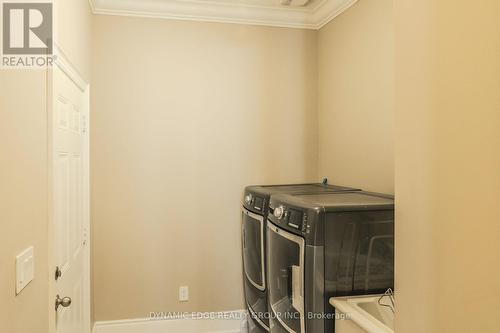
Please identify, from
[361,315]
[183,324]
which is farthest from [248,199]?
[361,315]

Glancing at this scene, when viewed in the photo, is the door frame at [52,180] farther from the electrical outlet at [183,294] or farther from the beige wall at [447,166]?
the beige wall at [447,166]

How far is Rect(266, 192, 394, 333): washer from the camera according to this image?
70.9 inches

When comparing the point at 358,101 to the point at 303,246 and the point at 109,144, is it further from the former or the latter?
the point at 109,144

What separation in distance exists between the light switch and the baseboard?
2039 mm

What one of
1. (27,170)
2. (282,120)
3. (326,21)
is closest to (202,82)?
(282,120)

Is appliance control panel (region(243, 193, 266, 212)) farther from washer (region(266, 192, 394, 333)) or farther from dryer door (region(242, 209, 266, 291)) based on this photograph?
washer (region(266, 192, 394, 333))

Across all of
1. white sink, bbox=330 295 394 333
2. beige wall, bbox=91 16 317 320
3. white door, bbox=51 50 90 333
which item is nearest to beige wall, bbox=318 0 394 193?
beige wall, bbox=91 16 317 320

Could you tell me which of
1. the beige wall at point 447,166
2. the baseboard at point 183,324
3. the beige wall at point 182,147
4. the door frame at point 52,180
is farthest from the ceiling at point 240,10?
the baseboard at point 183,324

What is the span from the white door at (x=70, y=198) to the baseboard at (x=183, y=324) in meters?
0.48

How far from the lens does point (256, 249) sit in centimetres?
276

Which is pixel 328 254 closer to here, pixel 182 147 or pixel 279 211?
pixel 279 211

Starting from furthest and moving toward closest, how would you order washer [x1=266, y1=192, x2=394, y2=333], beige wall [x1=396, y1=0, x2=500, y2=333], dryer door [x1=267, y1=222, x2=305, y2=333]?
dryer door [x1=267, y1=222, x2=305, y2=333] < washer [x1=266, y1=192, x2=394, y2=333] < beige wall [x1=396, y1=0, x2=500, y2=333]

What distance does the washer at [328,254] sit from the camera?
1800 millimetres

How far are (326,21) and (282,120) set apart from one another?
92 centimetres
